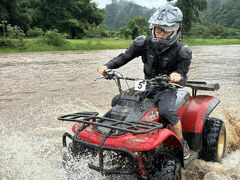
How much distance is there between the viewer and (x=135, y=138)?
9.96 ft

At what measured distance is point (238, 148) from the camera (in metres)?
5.26

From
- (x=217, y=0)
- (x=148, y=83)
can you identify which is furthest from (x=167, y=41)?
(x=217, y=0)

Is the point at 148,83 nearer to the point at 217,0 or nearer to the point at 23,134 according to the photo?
the point at 23,134

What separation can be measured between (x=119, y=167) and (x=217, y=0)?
146212 mm

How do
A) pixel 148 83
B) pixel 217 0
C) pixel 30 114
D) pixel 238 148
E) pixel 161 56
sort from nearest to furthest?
pixel 148 83, pixel 161 56, pixel 238 148, pixel 30 114, pixel 217 0

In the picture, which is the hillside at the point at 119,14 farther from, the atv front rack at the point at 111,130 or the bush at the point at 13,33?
the atv front rack at the point at 111,130

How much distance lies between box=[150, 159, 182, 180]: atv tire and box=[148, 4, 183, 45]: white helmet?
142 centimetres

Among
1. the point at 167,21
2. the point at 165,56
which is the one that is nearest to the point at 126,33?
the point at 165,56

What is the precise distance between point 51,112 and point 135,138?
4.63m

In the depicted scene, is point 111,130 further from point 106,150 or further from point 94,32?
point 94,32

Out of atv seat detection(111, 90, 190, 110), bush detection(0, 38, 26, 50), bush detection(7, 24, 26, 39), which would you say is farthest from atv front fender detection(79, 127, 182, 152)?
bush detection(7, 24, 26, 39)

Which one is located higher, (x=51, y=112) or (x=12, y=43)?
(x=12, y=43)

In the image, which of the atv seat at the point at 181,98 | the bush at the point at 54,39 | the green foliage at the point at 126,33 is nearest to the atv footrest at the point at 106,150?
the atv seat at the point at 181,98

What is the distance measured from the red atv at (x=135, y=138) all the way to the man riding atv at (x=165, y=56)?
0.44 feet
